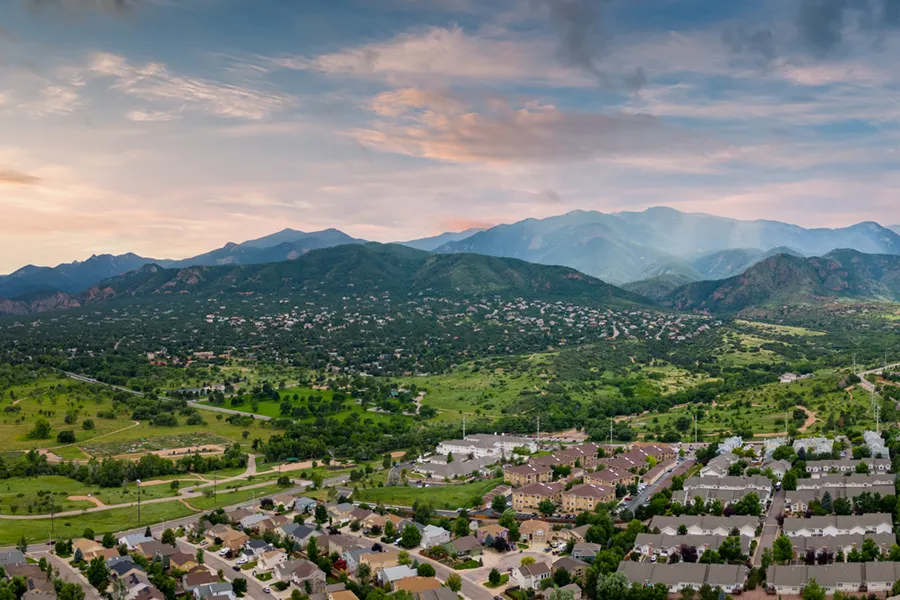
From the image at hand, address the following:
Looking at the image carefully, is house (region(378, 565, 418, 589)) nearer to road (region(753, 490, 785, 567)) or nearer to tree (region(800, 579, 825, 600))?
road (region(753, 490, 785, 567))

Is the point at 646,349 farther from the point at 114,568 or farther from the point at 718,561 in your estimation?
the point at 114,568

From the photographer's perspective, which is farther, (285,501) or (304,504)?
(285,501)

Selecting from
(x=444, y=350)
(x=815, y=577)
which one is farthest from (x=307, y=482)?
(x=444, y=350)

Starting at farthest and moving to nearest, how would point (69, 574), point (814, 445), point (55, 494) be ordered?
point (814, 445)
point (55, 494)
point (69, 574)

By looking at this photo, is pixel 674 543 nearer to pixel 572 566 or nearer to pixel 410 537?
pixel 572 566

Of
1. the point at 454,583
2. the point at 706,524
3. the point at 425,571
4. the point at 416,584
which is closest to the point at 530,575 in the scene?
the point at 454,583

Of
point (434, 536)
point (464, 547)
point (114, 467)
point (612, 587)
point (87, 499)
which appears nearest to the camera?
point (612, 587)

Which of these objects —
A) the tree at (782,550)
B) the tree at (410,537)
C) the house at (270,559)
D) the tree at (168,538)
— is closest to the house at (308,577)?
the house at (270,559)
